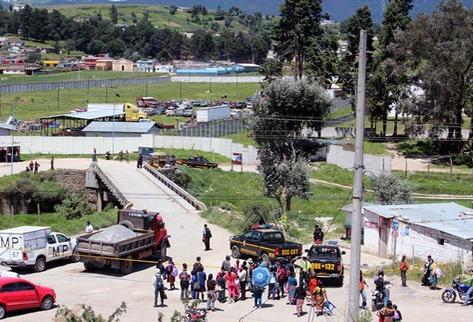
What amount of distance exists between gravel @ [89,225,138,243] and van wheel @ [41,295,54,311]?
16.2 feet

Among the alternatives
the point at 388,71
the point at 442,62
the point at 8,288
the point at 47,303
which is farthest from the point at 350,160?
the point at 8,288

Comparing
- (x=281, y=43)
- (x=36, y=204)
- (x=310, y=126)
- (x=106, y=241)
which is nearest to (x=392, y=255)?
(x=106, y=241)

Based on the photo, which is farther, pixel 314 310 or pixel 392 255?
pixel 392 255

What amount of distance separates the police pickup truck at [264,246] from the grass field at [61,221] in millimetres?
12515

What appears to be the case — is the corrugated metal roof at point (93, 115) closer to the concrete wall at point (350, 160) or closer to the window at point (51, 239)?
the concrete wall at point (350, 160)

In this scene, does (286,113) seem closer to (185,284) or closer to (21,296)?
(185,284)

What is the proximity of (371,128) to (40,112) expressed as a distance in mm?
49201

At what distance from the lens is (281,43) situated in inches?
3755

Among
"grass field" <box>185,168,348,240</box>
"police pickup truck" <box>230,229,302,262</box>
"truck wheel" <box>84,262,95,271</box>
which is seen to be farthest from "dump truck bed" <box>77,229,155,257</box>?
"grass field" <box>185,168,348,240</box>

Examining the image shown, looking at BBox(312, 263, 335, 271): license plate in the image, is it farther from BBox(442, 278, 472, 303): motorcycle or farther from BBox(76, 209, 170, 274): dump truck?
BBox(76, 209, 170, 274): dump truck

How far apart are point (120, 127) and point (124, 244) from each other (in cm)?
5058

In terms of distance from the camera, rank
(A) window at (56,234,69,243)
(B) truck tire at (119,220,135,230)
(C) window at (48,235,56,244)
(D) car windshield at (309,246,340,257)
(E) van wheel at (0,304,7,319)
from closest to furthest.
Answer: (E) van wheel at (0,304,7,319), (D) car windshield at (309,246,340,257), (C) window at (48,235,56,244), (A) window at (56,234,69,243), (B) truck tire at (119,220,135,230)

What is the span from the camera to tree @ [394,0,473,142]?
69125 mm

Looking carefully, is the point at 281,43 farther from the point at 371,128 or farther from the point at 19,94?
the point at 19,94
